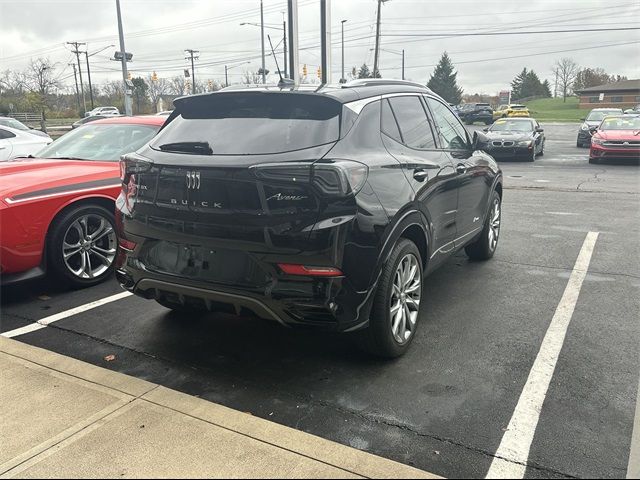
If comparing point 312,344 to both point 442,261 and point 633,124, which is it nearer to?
point 442,261

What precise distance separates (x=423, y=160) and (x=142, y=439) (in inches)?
101

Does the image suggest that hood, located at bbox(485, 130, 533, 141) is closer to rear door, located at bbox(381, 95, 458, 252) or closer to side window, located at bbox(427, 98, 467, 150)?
side window, located at bbox(427, 98, 467, 150)

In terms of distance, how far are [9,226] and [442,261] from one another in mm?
3535

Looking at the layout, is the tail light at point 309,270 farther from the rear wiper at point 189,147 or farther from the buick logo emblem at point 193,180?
the rear wiper at point 189,147

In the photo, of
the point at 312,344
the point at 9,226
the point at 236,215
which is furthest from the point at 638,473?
the point at 9,226

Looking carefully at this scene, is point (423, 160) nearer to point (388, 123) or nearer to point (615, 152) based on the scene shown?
point (388, 123)

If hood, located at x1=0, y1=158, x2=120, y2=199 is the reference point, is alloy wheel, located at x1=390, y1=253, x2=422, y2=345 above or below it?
below

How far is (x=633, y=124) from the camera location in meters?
16.9

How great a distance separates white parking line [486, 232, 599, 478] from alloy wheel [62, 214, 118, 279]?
3949 millimetres

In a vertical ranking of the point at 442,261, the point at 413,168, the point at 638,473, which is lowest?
the point at 638,473

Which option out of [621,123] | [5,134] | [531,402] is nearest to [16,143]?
[5,134]

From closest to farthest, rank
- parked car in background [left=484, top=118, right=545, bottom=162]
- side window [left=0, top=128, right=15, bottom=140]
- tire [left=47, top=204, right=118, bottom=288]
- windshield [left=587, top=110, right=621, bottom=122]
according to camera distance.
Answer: tire [left=47, top=204, right=118, bottom=288] < side window [left=0, top=128, right=15, bottom=140] < parked car in background [left=484, top=118, right=545, bottom=162] < windshield [left=587, top=110, right=621, bottom=122]

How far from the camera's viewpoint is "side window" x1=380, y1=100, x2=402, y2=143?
363 cm

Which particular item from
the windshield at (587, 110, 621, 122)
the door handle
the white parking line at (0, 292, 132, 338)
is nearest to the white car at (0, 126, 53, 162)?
the white parking line at (0, 292, 132, 338)
